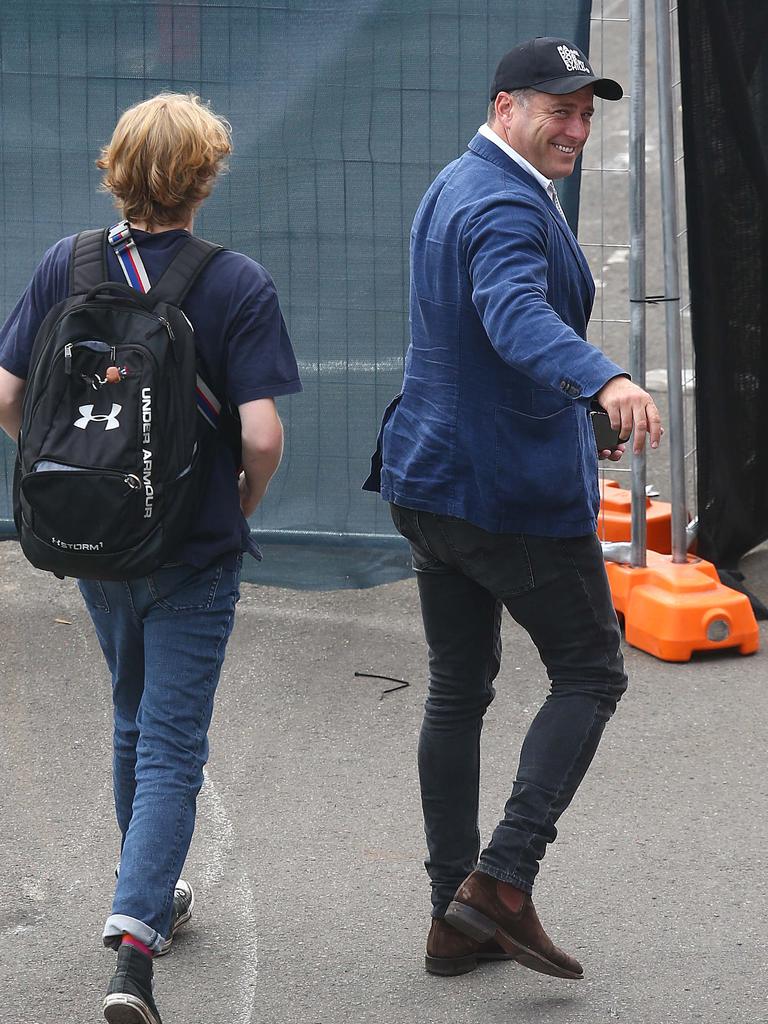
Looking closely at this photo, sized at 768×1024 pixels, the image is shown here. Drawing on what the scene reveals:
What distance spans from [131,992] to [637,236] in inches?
120

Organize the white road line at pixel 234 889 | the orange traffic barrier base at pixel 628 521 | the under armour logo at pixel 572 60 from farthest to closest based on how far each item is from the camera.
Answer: the orange traffic barrier base at pixel 628 521, the white road line at pixel 234 889, the under armour logo at pixel 572 60

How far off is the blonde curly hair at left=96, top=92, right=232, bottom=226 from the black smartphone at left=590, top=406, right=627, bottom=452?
850mm

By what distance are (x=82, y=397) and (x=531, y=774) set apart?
115 cm

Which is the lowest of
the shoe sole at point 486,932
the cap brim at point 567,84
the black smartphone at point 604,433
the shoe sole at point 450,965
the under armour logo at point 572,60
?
the shoe sole at point 450,965

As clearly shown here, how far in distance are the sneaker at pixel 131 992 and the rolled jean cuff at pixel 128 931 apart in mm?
21

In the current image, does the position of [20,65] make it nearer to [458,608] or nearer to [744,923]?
[458,608]

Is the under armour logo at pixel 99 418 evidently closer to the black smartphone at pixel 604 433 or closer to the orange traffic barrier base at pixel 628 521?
the black smartphone at pixel 604 433

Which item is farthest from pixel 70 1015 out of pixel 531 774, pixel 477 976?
pixel 531 774

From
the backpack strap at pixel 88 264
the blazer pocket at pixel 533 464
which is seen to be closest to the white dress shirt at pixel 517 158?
the blazer pocket at pixel 533 464

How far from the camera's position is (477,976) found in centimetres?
305

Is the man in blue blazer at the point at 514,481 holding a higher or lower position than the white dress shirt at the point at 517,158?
lower

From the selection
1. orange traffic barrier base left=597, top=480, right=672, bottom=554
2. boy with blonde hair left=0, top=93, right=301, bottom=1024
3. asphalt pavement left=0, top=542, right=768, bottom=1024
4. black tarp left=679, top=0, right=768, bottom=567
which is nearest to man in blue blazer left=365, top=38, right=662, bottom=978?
asphalt pavement left=0, top=542, right=768, bottom=1024

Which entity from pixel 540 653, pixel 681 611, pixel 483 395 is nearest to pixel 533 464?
pixel 483 395

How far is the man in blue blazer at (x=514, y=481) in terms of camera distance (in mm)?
2822
